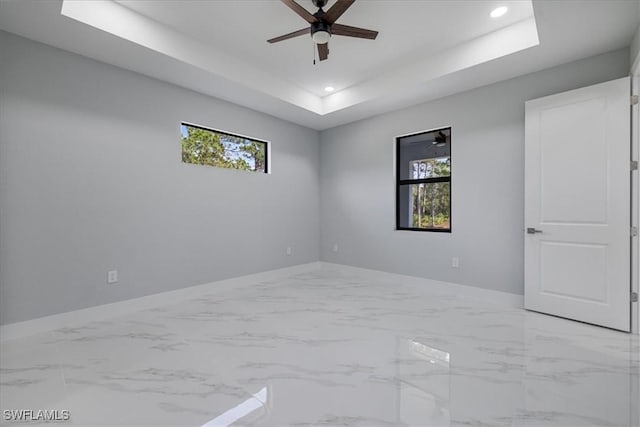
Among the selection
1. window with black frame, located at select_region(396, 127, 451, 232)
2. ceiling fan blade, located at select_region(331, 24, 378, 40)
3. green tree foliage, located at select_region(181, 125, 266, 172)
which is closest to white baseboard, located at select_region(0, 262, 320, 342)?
green tree foliage, located at select_region(181, 125, 266, 172)

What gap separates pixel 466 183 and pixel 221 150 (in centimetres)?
338

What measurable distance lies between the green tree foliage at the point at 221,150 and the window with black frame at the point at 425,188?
224 centimetres

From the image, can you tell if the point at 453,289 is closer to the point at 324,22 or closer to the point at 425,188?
the point at 425,188

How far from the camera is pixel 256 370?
205 centimetres

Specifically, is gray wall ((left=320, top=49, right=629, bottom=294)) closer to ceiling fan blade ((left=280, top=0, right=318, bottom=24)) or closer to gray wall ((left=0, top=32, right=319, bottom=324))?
gray wall ((left=0, top=32, right=319, bottom=324))

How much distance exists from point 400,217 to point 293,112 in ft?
7.73

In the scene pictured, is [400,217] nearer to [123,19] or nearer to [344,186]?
[344,186]

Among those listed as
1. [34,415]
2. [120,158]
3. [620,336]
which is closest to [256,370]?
[34,415]

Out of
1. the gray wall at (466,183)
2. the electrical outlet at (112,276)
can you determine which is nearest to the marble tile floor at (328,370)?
the electrical outlet at (112,276)

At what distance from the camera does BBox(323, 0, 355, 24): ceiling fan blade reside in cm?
223

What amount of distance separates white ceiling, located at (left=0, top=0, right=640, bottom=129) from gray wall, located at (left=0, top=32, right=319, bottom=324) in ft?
1.01

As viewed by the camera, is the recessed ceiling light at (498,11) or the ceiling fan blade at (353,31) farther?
the recessed ceiling light at (498,11)

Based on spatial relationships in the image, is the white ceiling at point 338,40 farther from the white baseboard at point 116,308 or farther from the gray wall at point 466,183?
the white baseboard at point 116,308

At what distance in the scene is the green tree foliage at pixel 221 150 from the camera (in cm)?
386
